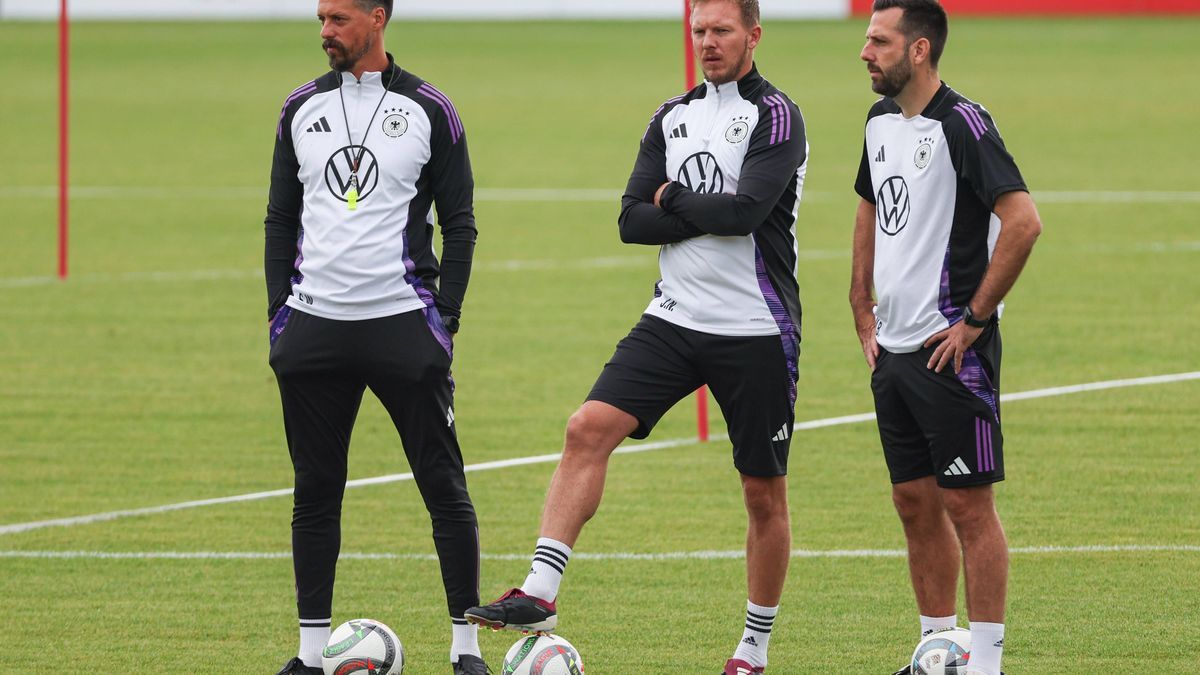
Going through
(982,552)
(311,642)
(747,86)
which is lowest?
(311,642)

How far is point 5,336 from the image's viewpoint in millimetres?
13523

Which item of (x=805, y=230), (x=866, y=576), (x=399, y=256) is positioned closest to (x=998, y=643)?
(x=866, y=576)

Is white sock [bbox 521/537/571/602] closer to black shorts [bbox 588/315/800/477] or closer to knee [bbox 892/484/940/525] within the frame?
black shorts [bbox 588/315/800/477]

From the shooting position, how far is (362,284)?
234 inches

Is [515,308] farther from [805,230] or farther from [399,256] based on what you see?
[399,256]

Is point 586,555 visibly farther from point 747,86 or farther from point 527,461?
point 747,86

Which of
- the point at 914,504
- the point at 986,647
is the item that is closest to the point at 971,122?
the point at 914,504

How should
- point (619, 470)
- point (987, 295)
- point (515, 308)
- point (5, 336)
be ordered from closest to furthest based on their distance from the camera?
point (987, 295), point (619, 470), point (5, 336), point (515, 308)

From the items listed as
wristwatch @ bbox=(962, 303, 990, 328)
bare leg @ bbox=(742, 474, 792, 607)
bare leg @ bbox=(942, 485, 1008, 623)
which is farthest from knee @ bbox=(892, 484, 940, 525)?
wristwatch @ bbox=(962, 303, 990, 328)

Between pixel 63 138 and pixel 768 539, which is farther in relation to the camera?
pixel 63 138

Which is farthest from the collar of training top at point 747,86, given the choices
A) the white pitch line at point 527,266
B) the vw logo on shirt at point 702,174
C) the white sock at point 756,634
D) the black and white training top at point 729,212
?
the white pitch line at point 527,266

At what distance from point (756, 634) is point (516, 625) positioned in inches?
36.0

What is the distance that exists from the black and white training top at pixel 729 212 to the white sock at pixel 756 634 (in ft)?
3.08

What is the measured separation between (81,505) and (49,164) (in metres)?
18.0
